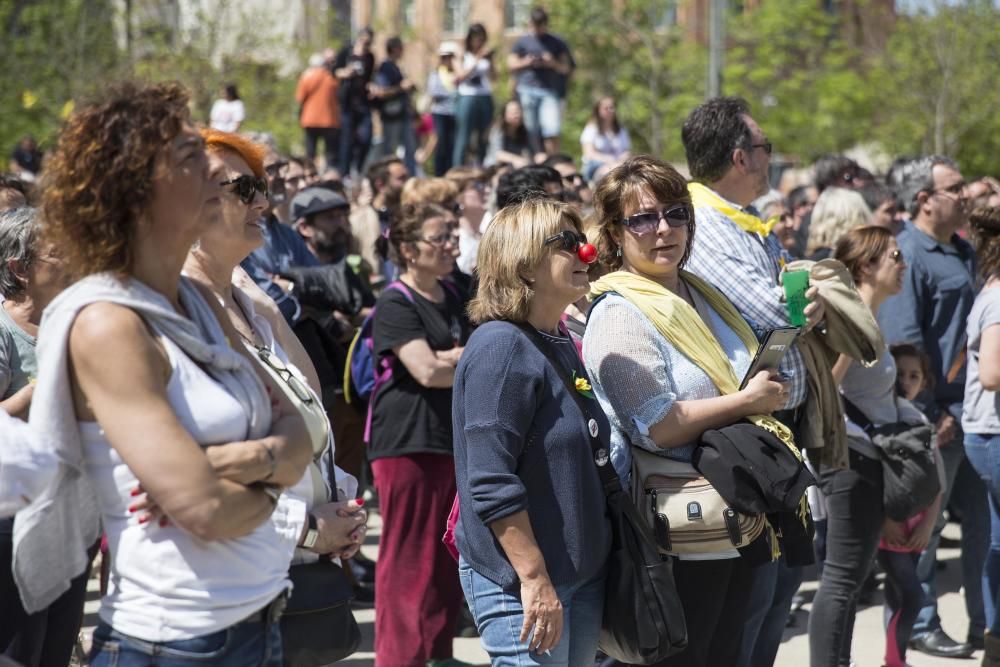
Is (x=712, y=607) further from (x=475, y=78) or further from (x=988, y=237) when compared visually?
(x=475, y=78)

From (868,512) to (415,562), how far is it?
200 centimetres

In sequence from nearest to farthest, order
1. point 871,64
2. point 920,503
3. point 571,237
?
1. point 571,237
2. point 920,503
3. point 871,64

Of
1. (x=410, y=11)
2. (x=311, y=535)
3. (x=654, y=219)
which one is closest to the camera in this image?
(x=311, y=535)

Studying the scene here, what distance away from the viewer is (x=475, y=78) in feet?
49.9

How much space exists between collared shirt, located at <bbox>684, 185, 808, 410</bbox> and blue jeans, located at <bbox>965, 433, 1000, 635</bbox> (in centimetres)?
143

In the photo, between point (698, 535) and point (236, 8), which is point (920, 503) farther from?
point (236, 8)

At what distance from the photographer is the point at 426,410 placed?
18.4 ft

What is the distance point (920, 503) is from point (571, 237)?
8.23 feet

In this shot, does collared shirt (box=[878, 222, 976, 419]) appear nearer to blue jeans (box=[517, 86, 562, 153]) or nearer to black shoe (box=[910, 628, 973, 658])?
black shoe (box=[910, 628, 973, 658])

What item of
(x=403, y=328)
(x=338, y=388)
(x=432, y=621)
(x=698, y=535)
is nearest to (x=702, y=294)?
(x=698, y=535)

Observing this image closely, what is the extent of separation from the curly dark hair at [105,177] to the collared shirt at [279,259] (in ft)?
9.99

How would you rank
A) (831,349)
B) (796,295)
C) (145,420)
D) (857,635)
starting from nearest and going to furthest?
(145,420) → (796,295) → (831,349) → (857,635)

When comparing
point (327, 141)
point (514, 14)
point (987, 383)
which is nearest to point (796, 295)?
point (987, 383)

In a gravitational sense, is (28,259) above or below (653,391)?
above
